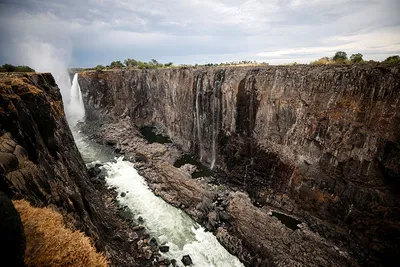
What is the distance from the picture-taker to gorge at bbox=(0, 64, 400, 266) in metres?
9.39

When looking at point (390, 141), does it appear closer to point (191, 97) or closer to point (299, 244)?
point (299, 244)

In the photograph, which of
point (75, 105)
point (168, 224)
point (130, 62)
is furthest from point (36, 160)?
point (130, 62)

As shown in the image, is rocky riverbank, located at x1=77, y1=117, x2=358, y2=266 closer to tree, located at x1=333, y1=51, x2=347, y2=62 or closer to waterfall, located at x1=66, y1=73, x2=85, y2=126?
tree, located at x1=333, y1=51, x2=347, y2=62

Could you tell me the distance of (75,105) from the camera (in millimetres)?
39781

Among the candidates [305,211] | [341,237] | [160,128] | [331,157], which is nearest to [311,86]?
[331,157]

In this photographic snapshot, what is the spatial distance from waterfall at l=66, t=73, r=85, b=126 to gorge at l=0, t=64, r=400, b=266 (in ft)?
64.7

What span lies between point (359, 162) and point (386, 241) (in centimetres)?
490

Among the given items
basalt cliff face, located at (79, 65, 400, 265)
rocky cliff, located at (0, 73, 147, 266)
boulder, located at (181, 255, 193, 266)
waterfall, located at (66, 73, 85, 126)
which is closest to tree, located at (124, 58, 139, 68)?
waterfall, located at (66, 73, 85, 126)

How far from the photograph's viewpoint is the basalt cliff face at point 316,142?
39.7 feet

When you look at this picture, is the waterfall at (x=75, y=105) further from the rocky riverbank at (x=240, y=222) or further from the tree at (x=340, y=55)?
the tree at (x=340, y=55)

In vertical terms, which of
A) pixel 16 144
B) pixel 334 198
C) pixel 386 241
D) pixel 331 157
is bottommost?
pixel 386 241

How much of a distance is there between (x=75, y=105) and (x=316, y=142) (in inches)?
1699

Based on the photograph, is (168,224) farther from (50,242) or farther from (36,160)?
(50,242)

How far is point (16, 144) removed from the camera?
719 cm
